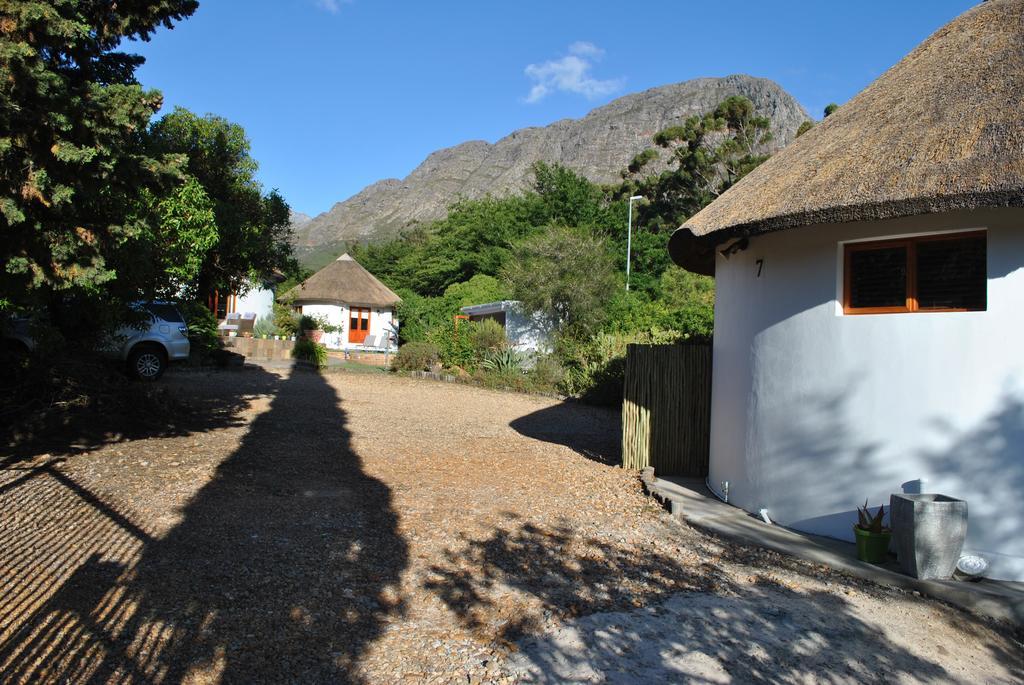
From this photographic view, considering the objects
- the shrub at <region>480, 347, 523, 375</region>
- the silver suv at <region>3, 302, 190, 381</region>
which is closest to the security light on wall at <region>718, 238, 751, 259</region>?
the silver suv at <region>3, 302, 190, 381</region>

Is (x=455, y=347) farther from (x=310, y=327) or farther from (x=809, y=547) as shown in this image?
(x=809, y=547)

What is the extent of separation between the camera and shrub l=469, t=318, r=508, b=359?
21.9 meters

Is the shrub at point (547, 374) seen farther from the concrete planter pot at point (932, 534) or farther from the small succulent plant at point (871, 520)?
the concrete planter pot at point (932, 534)

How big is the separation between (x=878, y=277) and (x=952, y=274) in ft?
1.89

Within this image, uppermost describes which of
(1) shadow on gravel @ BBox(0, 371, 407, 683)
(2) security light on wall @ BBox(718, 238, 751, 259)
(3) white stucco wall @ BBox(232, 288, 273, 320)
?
(3) white stucco wall @ BBox(232, 288, 273, 320)

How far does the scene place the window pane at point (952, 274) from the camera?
5.59m

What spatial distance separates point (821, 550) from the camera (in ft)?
19.6

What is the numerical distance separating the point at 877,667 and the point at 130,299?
9.70 metres

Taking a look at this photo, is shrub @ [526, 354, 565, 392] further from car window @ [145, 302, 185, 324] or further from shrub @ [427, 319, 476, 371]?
car window @ [145, 302, 185, 324]

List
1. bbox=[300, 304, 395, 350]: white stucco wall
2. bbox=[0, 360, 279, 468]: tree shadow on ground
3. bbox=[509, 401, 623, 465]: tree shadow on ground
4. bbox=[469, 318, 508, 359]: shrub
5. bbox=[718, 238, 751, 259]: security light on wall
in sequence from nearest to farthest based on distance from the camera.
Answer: bbox=[718, 238, 751, 259]: security light on wall → bbox=[0, 360, 279, 468]: tree shadow on ground → bbox=[509, 401, 623, 465]: tree shadow on ground → bbox=[469, 318, 508, 359]: shrub → bbox=[300, 304, 395, 350]: white stucco wall

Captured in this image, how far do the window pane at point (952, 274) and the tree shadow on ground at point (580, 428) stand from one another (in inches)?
195

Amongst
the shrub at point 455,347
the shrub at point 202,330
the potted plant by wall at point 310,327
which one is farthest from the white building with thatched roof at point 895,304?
the potted plant by wall at point 310,327

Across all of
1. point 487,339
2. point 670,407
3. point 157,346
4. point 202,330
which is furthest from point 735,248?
point 202,330

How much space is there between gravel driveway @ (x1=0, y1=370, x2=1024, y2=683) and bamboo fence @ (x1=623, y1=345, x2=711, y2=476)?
3.06 feet
